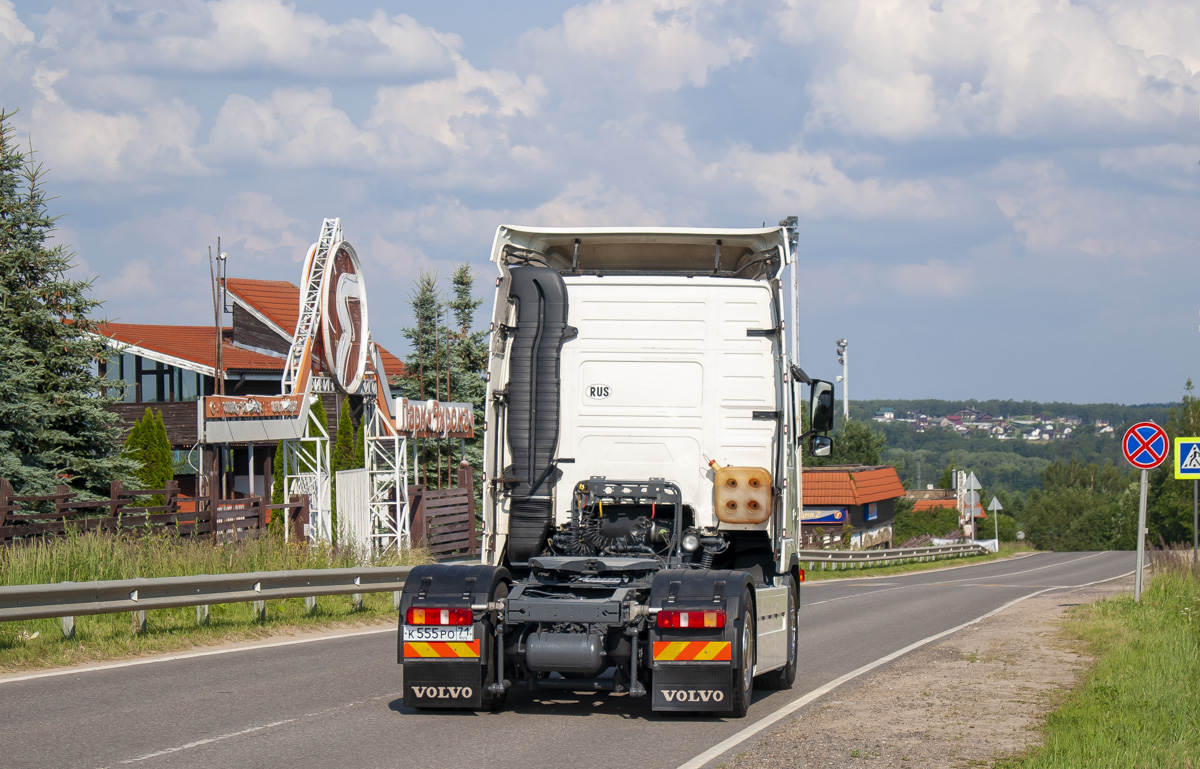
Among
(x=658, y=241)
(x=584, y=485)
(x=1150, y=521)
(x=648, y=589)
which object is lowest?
(x=1150, y=521)

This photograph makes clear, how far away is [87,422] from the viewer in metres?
25.0

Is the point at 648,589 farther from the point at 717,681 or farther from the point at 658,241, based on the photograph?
the point at 658,241

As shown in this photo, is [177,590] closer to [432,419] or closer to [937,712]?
[937,712]

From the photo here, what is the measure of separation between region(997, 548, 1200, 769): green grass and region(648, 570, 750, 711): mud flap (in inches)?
78.7

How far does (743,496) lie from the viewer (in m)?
10.4

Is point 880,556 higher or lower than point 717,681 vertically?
lower

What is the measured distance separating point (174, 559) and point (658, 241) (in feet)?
28.6

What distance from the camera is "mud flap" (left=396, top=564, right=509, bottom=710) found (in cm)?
898

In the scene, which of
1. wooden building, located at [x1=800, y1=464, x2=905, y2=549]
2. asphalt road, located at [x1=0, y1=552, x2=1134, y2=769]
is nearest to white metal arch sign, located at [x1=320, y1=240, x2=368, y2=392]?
asphalt road, located at [x1=0, y1=552, x2=1134, y2=769]

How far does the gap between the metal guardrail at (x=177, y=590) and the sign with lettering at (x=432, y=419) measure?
14574 millimetres

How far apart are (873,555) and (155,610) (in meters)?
33.8

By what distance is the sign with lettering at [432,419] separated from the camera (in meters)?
33.2

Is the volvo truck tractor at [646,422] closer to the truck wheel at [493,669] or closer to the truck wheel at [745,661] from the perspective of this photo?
the truck wheel at [745,661]

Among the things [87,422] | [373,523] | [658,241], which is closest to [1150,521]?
[373,523]
